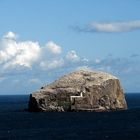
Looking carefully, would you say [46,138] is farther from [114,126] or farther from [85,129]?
[114,126]

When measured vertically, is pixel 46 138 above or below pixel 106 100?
below

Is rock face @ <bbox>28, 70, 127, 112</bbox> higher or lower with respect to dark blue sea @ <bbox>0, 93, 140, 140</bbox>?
higher

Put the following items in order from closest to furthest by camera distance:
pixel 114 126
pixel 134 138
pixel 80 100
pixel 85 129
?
1. pixel 134 138
2. pixel 85 129
3. pixel 114 126
4. pixel 80 100

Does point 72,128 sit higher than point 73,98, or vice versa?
point 73,98

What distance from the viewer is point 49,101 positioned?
19588 cm

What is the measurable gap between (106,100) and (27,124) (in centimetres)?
5276

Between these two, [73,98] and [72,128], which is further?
[73,98]

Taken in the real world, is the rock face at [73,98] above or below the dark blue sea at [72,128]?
above

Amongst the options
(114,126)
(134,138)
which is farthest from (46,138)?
(114,126)

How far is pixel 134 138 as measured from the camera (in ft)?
361

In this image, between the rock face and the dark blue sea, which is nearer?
the dark blue sea

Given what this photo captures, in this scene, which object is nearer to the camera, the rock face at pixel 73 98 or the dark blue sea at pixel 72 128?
the dark blue sea at pixel 72 128

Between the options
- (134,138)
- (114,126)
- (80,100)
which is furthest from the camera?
(80,100)

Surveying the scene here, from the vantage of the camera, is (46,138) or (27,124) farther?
(27,124)
